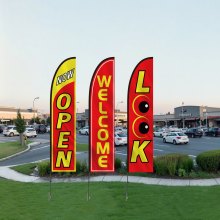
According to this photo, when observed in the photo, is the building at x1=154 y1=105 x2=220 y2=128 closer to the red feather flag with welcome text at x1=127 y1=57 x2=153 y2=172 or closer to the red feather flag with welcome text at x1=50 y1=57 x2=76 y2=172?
the red feather flag with welcome text at x1=127 y1=57 x2=153 y2=172

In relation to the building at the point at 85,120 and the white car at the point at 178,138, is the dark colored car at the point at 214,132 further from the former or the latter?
the building at the point at 85,120

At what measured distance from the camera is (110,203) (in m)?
10.4

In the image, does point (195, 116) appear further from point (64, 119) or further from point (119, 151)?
point (64, 119)

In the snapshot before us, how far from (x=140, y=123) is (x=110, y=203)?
265cm

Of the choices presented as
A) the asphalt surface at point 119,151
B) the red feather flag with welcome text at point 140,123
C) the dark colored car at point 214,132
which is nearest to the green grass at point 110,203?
the red feather flag with welcome text at point 140,123

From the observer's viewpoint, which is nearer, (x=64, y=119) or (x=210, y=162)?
(x=64, y=119)

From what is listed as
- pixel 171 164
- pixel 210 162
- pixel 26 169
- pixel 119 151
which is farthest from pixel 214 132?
pixel 171 164

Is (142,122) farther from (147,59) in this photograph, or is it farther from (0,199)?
(0,199)

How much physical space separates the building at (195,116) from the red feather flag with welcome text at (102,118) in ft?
290

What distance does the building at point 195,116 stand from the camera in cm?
9851

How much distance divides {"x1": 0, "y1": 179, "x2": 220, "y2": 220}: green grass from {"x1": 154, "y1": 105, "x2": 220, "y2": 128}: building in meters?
87.1

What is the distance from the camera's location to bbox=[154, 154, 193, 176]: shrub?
594 inches

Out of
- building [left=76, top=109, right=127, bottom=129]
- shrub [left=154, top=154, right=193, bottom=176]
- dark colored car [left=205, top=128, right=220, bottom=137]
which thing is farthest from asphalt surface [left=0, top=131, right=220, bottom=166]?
building [left=76, top=109, right=127, bottom=129]

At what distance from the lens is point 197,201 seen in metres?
10.3
